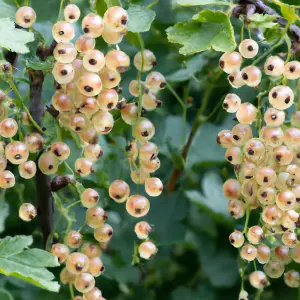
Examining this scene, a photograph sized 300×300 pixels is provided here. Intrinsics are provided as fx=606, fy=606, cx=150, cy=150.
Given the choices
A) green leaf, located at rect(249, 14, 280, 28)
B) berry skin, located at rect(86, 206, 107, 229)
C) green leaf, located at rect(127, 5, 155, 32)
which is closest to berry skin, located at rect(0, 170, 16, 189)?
berry skin, located at rect(86, 206, 107, 229)

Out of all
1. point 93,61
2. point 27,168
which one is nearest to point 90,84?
point 93,61

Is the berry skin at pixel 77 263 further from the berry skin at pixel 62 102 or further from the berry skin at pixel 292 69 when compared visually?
the berry skin at pixel 292 69

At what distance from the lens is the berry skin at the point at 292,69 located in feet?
2.05

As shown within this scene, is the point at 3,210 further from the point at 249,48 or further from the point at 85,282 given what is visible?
the point at 249,48

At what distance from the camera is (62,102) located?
2.11 ft

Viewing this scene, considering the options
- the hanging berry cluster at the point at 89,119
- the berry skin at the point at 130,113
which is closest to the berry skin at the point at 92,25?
the hanging berry cluster at the point at 89,119

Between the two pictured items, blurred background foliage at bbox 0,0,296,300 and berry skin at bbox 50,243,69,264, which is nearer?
berry skin at bbox 50,243,69,264

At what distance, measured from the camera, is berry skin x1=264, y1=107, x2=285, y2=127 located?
0.64 m

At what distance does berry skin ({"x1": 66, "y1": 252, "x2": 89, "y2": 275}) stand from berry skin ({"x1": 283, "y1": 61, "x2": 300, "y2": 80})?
307 mm

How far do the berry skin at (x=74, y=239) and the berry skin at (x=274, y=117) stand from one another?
26 centimetres

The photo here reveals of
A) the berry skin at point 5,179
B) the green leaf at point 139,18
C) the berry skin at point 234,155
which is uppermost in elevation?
the green leaf at point 139,18

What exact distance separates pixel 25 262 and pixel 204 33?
32cm

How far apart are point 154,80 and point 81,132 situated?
109 millimetres

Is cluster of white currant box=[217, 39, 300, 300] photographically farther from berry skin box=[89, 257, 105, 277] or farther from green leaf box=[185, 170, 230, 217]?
green leaf box=[185, 170, 230, 217]
